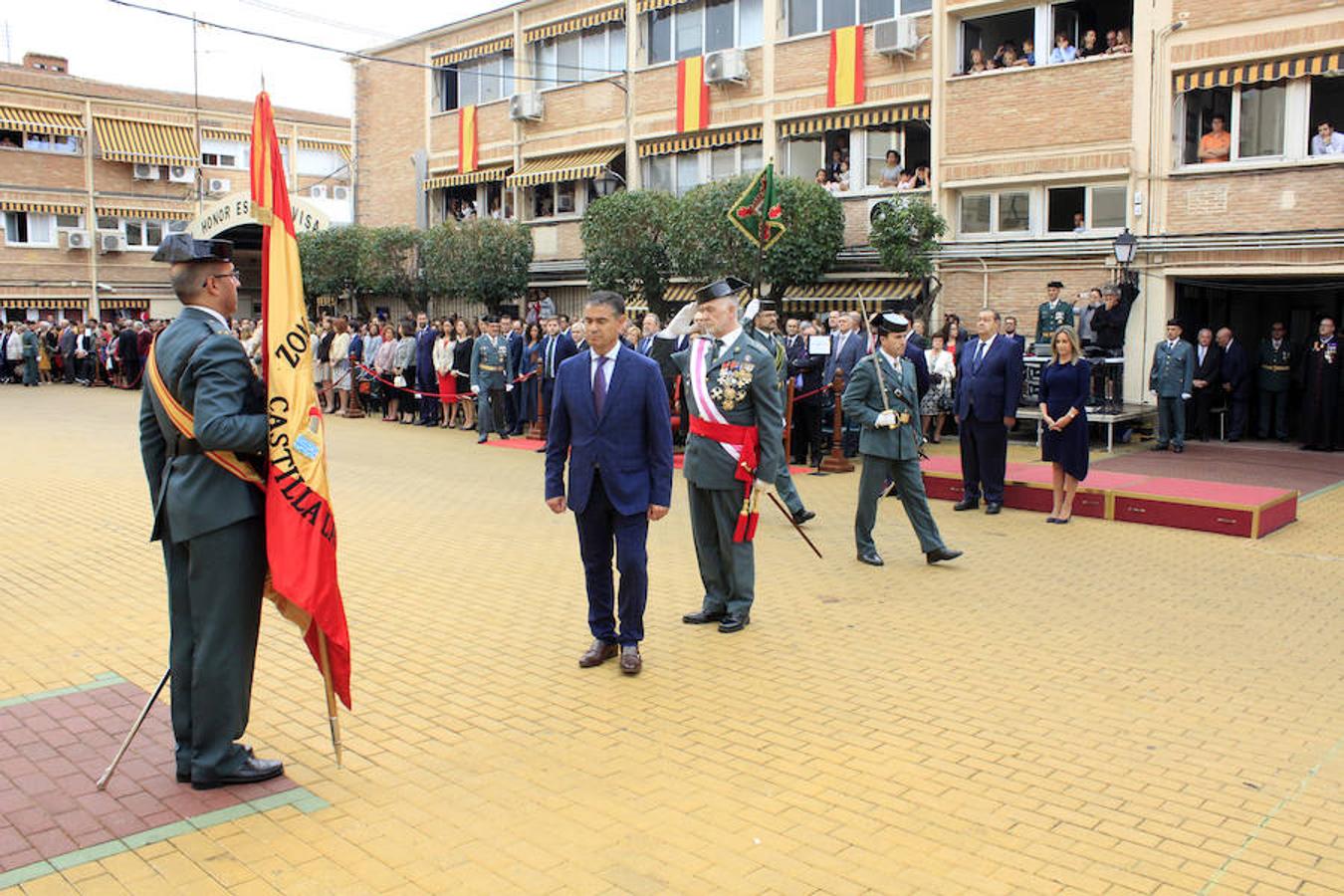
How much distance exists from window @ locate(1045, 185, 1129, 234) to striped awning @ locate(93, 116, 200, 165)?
33610 millimetres

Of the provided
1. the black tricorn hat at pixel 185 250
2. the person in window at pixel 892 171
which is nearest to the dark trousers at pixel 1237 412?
the person in window at pixel 892 171

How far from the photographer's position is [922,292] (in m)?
20.8

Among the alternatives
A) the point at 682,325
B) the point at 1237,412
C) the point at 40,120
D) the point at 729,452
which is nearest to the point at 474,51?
the point at 40,120

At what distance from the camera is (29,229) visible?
3959cm

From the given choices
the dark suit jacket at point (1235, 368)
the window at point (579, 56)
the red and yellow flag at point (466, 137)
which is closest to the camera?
the dark suit jacket at point (1235, 368)

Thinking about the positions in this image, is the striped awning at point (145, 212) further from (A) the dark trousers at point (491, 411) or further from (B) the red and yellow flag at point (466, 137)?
(A) the dark trousers at point (491, 411)

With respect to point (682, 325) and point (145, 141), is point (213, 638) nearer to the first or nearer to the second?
point (682, 325)

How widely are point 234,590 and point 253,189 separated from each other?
160 centimetres

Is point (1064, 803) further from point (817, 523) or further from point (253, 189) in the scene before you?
point (817, 523)

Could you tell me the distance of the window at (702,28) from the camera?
80.1ft

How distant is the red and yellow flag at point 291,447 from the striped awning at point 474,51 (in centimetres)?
2696

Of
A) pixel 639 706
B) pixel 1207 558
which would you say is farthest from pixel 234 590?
pixel 1207 558

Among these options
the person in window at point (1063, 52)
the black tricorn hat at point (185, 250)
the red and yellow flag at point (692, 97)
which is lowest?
the black tricorn hat at point (185, 250)

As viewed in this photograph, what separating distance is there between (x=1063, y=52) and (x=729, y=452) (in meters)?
14.7
